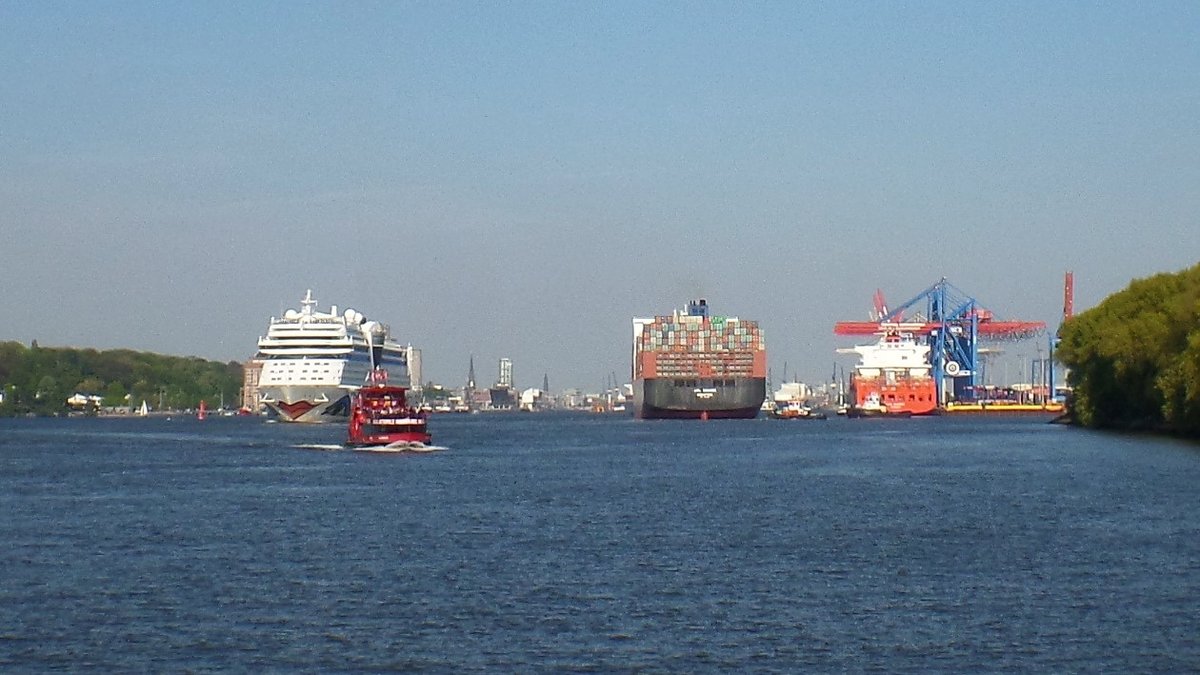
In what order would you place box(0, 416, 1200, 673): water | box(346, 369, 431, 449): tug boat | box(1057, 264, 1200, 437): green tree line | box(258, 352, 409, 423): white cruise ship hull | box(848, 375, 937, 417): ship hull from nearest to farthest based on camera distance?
box(0, 416, 1200, 673): water
box(346, 369, 431, 449): tug boat
box(1057, 264, 1200, 437): green tree line
box(258, 352, 409, 423): white cruise ship hull
box(848, 375, 937, 417): ship hull

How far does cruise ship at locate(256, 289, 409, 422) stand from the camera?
11644 centimetres

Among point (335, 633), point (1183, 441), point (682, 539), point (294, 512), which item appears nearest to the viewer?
point (335, 633)

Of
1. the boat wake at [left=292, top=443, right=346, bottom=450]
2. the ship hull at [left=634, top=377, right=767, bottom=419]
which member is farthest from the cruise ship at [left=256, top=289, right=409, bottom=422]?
the boat wake at [left=292, top=443, right=346, bottom=450]

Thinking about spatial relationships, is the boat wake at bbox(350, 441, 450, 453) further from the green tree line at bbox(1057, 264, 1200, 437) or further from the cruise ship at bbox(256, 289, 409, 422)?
the cruise ship at bbox(256, 289, 409, 422)

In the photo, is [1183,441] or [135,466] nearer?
[135,466]

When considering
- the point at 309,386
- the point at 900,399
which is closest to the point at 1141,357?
the point at 309,386

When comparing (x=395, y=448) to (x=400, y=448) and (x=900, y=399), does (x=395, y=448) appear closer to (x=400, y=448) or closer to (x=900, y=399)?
(x=400, y=448)

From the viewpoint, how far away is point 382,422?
231 feet

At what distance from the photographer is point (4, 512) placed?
3984 cm

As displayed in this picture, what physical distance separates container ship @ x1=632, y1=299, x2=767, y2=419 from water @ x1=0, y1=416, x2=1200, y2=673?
8297 cm

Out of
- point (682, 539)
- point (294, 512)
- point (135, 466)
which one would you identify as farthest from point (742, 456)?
point (682, 539)

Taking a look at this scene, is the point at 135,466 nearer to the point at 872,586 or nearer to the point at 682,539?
the point at 682,539

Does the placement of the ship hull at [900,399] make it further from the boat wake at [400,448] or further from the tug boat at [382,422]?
the boat wake at [400,448]

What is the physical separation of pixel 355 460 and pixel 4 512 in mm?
23252
